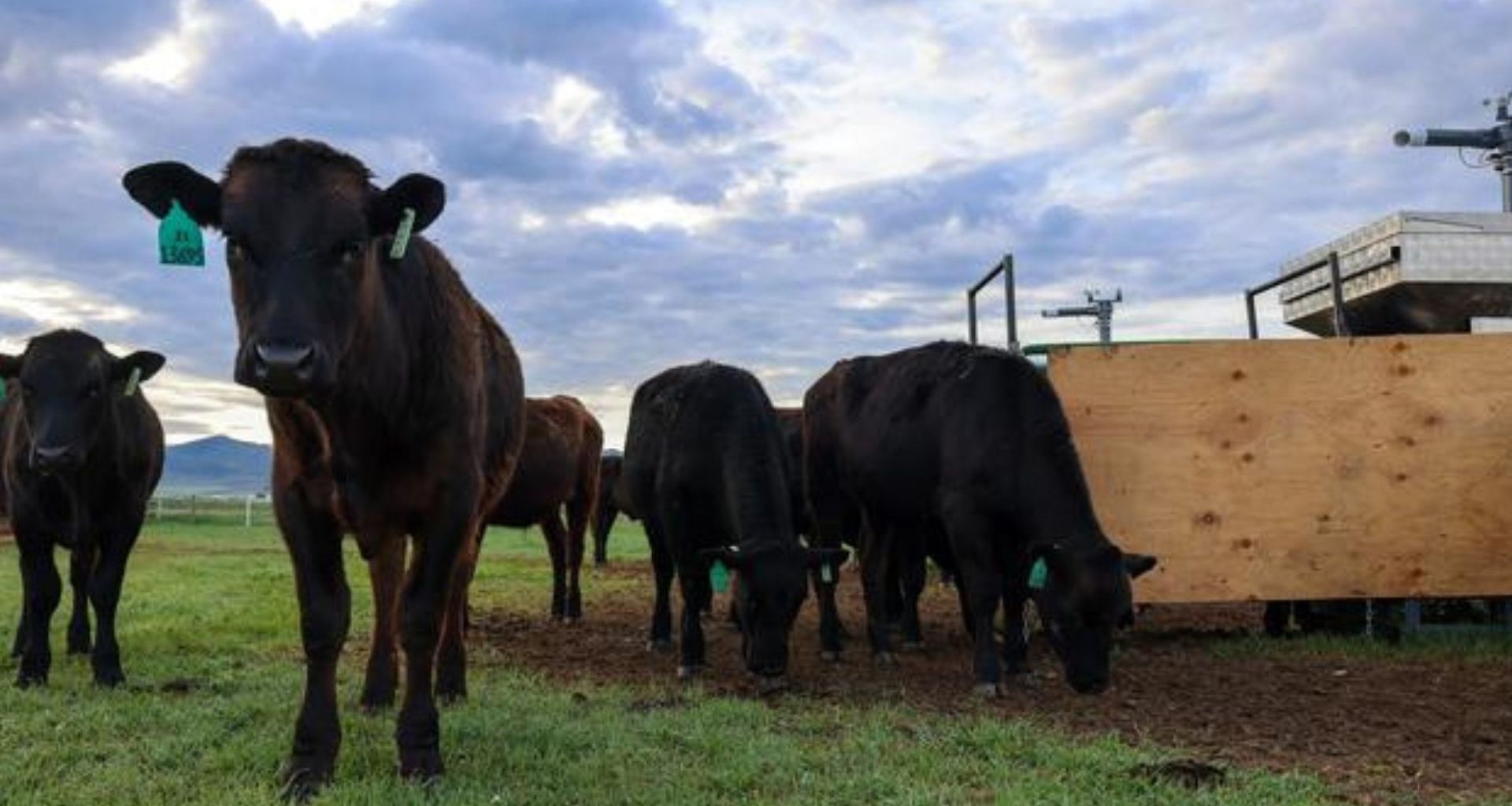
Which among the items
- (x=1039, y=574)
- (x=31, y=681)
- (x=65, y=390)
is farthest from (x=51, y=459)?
(x=1039, y=574)

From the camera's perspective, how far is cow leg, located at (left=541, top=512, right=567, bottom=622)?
1247 centimetres

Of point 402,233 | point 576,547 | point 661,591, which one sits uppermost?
point 402,233

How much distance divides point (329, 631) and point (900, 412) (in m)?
5.27

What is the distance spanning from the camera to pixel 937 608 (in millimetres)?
13211

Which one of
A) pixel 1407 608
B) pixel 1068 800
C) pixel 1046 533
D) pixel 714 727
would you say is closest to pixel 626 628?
pixel 1046 533

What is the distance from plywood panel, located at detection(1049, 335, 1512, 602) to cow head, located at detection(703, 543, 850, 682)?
282cm

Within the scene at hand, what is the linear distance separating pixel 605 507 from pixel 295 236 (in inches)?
766

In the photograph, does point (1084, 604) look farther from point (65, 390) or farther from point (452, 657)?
point (65, 390)

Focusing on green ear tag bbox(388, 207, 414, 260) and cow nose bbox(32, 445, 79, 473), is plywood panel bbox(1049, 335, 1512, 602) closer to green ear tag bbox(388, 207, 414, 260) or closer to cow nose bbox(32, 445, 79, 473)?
green ear tag bbox(388, 207, 414, 260)

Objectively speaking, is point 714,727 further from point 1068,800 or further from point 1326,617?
point 1326,617

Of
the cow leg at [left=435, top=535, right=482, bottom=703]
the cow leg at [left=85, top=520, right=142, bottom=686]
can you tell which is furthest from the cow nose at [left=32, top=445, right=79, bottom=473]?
the cow leg at [left=435, top=535, right=482, bottom=703]

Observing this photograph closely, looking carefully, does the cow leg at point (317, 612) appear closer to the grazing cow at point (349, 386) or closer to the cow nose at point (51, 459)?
the grazing cow at point (349, 386)

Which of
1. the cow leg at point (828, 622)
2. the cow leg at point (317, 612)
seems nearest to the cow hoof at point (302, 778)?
the cow leg at point (317, 612)

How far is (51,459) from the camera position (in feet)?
23.4
